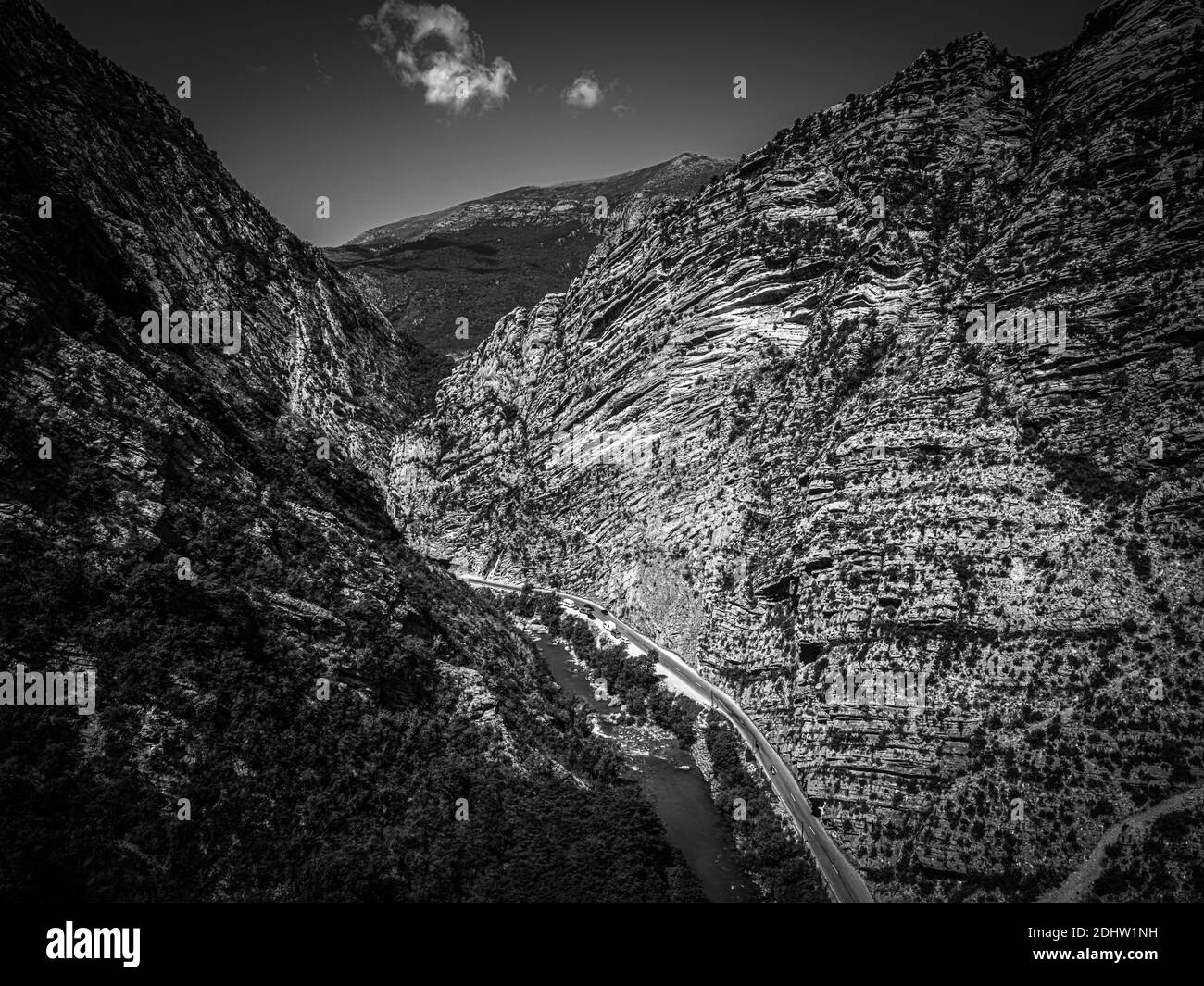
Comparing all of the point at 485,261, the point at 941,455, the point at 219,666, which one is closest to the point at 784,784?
the point at 941,455

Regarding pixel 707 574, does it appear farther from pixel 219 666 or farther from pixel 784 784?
pixel 219 666

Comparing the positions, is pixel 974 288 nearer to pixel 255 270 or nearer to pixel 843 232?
pixel 843 232

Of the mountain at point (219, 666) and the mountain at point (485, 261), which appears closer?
the mountain at point (219, 666)

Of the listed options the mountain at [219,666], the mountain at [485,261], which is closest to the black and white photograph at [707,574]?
the mountain at [219,666]

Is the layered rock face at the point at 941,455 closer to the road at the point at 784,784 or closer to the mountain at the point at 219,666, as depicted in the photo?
the road at the point at 784,784

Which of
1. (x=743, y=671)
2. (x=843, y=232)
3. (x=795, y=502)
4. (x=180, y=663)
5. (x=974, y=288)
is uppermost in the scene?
(x=843, y=232)

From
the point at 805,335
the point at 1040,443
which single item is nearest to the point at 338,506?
the point at 1040,443

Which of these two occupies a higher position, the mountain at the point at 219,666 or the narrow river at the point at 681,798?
the mountain at the point at 219,666
